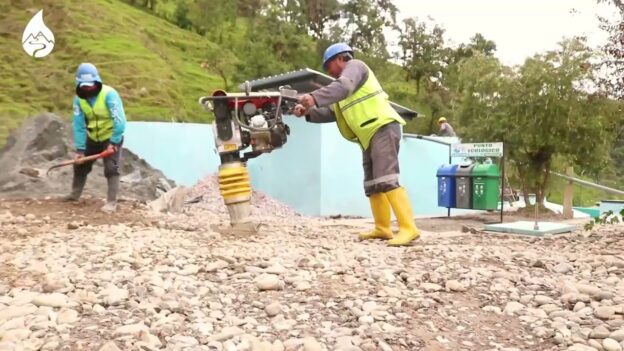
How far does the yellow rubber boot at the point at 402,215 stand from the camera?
5125mm

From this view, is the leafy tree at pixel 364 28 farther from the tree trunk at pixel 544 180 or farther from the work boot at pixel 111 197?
the work boot at pixel 111 197

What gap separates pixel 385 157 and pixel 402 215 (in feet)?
1.64

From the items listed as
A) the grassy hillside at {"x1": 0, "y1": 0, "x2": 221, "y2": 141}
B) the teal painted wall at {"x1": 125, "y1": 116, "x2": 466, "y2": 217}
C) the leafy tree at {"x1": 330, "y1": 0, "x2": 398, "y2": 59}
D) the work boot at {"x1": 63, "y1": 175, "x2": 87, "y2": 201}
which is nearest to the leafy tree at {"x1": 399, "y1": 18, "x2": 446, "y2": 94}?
the leafy tree at {"x1": 330, "y1": 0, "x2": 398, "y2": 59}

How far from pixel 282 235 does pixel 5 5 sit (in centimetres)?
2502

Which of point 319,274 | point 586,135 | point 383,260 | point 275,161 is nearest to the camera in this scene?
point 319,274

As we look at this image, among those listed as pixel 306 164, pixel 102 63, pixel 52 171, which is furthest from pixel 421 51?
pixel 52 171

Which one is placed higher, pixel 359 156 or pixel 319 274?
pixel 359 156

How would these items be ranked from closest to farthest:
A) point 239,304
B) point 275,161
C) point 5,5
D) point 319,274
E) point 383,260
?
point 239,304
point 319,274
point 383,260
point 275,161
point 5,5

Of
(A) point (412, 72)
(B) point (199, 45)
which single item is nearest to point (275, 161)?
(A) point (412, 72)

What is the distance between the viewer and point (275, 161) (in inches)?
475

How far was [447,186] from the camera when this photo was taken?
10.4 metres

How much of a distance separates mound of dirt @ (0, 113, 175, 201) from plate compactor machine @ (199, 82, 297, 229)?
3.63 metres

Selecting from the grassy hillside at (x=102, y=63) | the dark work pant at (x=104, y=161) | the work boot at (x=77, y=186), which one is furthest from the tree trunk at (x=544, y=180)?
the grassy hillside at (x=102, y=63)

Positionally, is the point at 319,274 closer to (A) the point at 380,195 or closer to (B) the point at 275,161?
(A) the point at 380,195
